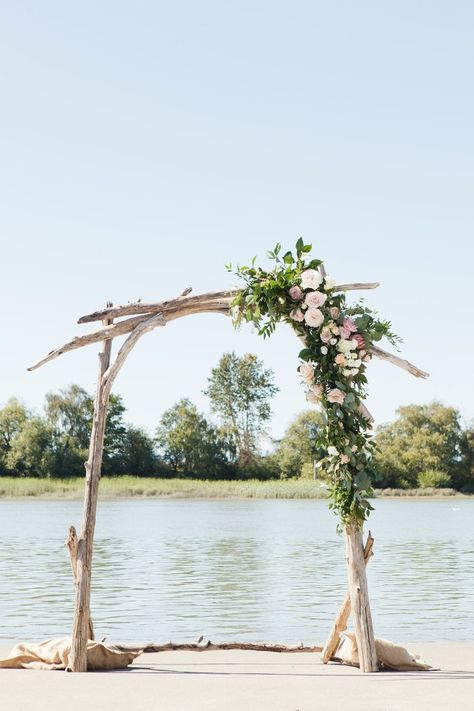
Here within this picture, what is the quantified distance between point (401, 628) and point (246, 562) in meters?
8.53

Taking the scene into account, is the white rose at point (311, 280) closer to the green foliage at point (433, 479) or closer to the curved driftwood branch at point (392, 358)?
the curved driftwood branch at point (392, 358)

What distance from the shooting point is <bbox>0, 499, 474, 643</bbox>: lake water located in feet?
40.9

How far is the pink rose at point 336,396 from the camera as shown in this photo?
812 cm

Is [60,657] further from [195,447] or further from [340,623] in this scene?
[195,447]

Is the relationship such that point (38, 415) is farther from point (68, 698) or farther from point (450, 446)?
point (68, 698)

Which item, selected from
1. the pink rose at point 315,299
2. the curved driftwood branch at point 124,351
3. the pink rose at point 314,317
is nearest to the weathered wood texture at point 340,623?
the pink rose at point 314,317

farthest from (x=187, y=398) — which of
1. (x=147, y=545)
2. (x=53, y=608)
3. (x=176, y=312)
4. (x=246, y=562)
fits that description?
(x=176, y=312)

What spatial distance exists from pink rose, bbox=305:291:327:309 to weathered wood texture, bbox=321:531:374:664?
6.07 feet

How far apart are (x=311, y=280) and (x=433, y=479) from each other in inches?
2221

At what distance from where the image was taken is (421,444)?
216ft

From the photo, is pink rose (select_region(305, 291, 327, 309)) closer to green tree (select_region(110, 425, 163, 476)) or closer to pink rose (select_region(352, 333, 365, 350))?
pink rose (select_region(352, 333, 365, 350))

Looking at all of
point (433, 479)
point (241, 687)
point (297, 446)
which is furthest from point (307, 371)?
point (297, 446)

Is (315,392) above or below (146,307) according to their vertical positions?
below

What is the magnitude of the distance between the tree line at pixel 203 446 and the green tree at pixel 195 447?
62mm
